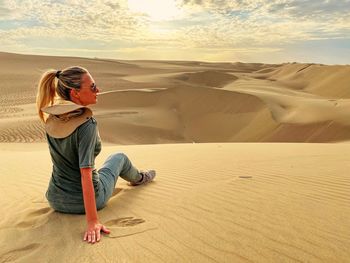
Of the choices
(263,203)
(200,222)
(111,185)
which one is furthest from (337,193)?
(111,185)

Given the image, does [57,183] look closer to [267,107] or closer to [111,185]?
[111,185]

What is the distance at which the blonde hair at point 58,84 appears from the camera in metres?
3.36

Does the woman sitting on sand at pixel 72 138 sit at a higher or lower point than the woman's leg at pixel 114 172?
higher

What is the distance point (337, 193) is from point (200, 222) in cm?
162

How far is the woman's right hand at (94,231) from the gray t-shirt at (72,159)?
427 mm

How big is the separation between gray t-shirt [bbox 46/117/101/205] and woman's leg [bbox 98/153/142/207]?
253 millimetres

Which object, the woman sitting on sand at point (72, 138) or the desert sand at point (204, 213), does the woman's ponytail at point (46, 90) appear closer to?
the woman sitting on sand at point (72, 138)

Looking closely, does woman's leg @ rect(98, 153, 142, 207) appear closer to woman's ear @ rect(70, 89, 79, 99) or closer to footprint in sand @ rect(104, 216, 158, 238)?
footprint in sand @ rect(104, 216, 158, 238)

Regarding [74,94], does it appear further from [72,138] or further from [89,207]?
[89,207]

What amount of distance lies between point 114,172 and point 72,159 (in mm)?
682

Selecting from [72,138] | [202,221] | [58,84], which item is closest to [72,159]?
[72,138]

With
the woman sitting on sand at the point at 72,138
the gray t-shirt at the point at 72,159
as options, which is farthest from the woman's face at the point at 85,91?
the gray t-shirt at the point at 72,159

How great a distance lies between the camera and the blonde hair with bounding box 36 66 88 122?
11.0ft

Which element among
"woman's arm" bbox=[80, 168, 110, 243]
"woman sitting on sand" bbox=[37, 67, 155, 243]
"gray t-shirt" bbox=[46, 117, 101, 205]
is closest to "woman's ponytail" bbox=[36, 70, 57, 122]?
"woman sitting on sand" bbox=[37, 67, 155, 243]
